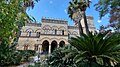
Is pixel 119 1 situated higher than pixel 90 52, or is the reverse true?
pixel 119 1

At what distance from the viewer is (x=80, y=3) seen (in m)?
23.3

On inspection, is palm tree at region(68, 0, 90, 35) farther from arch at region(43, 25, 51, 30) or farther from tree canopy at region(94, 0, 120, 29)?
Result: arch at region(43, 25, 51, 30)

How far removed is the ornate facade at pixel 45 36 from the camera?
34.3 meters

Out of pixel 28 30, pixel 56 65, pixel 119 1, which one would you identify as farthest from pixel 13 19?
pixel 28 30

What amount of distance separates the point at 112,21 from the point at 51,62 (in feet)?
32.2

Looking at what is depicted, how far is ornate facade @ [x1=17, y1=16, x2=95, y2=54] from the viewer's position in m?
34.3

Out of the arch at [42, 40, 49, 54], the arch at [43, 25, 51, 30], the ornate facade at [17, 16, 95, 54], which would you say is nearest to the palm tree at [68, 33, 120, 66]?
the ornate facade at [17, 16, 95, 54]

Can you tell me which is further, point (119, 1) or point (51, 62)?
point (119, 1)

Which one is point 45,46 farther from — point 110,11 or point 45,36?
point 110,11

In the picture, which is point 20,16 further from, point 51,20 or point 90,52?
point 51,20

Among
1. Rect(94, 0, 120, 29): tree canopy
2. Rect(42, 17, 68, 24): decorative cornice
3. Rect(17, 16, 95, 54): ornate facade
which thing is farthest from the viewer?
Rect(42, 17, 68, 24): decorative cornice

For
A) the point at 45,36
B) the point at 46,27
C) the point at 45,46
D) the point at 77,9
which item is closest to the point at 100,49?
the point at 77,9

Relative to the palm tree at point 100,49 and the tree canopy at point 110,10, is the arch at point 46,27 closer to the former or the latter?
the tree canopy at point 110,10

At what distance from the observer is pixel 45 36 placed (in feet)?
113
